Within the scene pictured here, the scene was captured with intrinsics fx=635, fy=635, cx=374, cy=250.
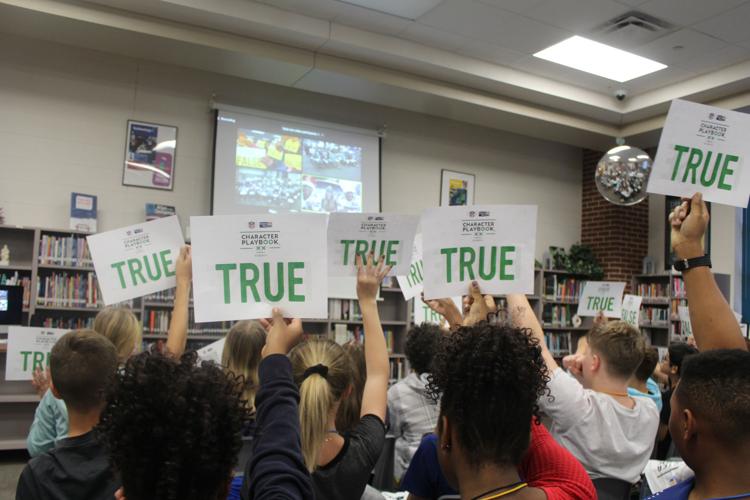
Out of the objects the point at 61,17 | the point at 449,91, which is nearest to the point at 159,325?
the point at 61,17

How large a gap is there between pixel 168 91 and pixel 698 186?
5828 mm

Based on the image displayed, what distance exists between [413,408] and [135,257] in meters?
1.45

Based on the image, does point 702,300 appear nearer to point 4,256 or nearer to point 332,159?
point 4,256

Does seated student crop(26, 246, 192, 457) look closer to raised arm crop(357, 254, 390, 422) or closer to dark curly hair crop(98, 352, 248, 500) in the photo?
raised arm crop(357, 254, 390, 422)

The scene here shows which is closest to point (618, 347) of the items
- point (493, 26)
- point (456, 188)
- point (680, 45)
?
point (493, 26)

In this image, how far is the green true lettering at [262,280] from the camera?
6.24ft

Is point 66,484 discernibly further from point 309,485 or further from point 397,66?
point 397,66

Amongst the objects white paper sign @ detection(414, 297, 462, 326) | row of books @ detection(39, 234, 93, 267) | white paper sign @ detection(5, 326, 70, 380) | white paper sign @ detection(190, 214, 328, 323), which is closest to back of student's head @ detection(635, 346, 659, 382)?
white paper sign @ detection(414, 297, 462, 326)

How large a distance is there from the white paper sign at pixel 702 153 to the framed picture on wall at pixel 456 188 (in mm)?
6162

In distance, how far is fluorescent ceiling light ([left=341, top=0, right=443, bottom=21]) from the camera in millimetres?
5707

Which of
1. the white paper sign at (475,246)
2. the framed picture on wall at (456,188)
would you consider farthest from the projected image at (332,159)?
the white paper sign at (475,246)

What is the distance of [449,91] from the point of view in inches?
285

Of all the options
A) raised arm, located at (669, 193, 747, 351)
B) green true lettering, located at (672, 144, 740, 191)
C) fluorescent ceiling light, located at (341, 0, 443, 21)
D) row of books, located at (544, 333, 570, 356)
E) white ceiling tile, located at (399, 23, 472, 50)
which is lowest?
row of books, located at (544, 333, 570, 356)

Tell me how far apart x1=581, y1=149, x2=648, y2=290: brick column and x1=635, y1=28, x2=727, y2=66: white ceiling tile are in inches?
103
